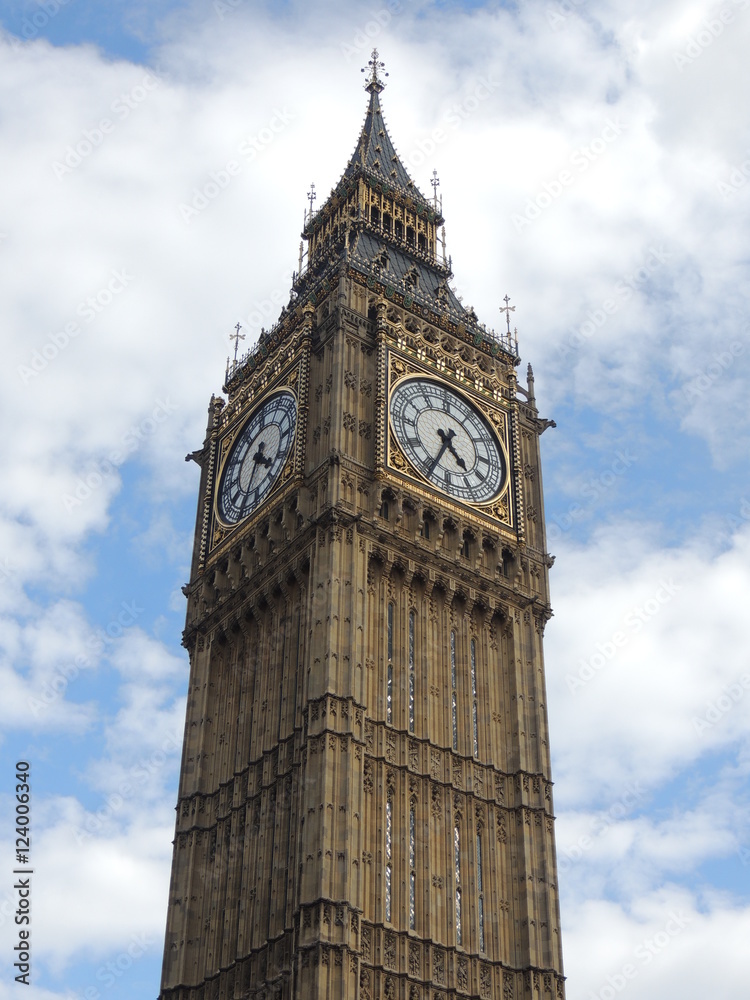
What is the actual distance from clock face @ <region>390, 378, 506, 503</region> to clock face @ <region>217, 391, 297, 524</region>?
454cm

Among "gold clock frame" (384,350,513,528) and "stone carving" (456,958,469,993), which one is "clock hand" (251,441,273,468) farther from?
"stone carving" (456,958,469,993)

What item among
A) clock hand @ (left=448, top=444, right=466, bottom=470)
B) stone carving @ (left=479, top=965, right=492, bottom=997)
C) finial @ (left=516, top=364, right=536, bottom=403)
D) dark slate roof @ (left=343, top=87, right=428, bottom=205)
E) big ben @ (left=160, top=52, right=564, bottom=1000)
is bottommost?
stone carving @ (left=479, top=965, right=492, bottom=997)

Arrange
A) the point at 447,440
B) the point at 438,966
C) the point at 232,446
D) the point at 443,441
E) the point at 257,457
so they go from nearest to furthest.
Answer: the point at 438,966, the point at 443,441, the point at 447,440, the point at 257,457, the point at 232,446

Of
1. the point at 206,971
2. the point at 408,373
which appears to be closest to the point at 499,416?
the point at 408,373

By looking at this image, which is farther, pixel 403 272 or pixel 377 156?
pixel 377 156

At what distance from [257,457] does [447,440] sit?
7850 millimetres

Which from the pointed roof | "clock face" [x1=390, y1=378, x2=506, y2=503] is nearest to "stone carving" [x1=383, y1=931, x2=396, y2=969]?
"clock face" [x1=390, y1=378, x2=506, y2=503]

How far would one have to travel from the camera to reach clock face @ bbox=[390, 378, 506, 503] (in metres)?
59.3

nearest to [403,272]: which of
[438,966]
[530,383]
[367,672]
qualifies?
[530,383]

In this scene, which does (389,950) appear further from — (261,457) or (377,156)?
(377,156)

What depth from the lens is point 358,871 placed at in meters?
47.8

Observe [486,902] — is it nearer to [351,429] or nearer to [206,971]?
[206,971]

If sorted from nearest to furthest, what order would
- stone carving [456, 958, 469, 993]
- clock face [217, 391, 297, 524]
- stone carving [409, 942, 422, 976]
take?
stone carving [409, 942, 422, 976]
stone carving [456, 958, 469, 993]
clock face [217, 391, 297, 524]

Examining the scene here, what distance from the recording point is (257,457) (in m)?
62.0
